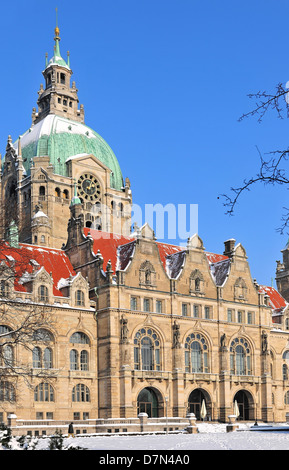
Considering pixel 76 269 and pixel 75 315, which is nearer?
pixel 75 315

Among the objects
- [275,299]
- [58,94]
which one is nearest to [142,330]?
[275,299]

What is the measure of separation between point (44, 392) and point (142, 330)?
513 inches

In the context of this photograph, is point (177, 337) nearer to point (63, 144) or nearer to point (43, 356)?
point (43, 356)

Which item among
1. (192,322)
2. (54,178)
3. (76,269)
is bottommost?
(192,322)

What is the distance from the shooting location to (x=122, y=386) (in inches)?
2906

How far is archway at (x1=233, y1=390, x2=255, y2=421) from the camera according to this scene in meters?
85.6

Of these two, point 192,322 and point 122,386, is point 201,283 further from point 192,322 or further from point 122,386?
point 122,386

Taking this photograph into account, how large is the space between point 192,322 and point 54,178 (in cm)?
3624

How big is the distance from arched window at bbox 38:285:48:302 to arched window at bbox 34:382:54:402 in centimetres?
833

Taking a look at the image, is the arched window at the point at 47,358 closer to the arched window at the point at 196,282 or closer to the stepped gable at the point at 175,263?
the stepped gable at the point at 175,263
